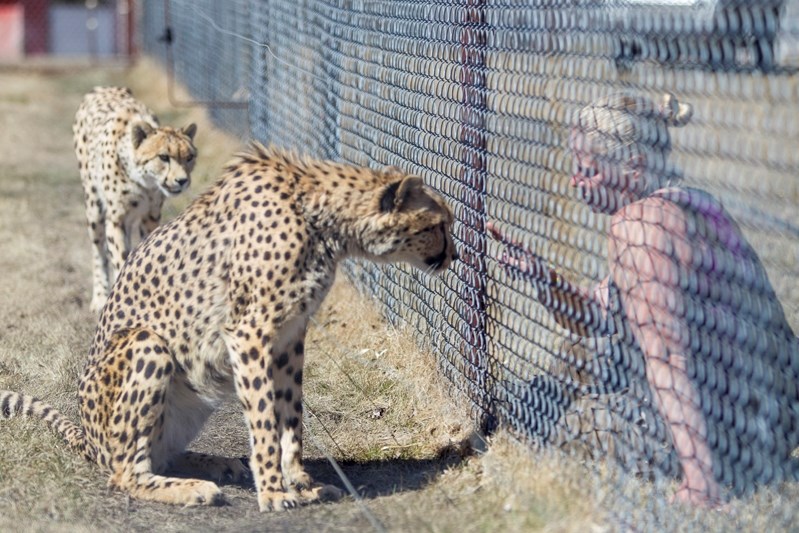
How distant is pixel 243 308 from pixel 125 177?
291cm

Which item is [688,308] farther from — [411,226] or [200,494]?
[200,494]

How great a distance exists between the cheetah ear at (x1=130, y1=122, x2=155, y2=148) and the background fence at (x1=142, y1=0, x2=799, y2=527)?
55.3 inches

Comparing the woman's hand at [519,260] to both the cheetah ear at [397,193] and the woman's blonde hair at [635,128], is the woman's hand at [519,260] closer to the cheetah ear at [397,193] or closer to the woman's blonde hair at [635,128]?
the cheetah ear at [397,193]

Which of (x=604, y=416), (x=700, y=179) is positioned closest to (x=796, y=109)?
(x=700, y=179)

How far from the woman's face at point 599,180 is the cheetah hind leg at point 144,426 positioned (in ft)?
4.36

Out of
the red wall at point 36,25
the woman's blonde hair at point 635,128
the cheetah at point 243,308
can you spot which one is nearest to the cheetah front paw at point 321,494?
the cheetah at point 243,308

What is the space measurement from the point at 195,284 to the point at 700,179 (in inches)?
63.2

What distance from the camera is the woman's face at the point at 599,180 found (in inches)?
123

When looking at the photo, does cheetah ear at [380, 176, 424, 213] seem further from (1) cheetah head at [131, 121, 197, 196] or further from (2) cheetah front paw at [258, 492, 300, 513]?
(1) cheetah head at [131, 121, 197, 196]

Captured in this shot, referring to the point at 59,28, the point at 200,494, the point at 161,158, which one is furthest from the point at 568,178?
the point at 59,28

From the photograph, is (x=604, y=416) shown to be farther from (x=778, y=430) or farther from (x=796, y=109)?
(x=796, y=109)

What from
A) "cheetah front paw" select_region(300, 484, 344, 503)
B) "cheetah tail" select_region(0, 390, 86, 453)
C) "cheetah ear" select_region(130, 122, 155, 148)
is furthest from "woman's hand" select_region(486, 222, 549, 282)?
"cheetah ear" select_region(130, 122, 155, 148)

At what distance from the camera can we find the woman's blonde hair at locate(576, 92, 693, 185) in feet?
9.71

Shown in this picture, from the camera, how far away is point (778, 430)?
328cm
